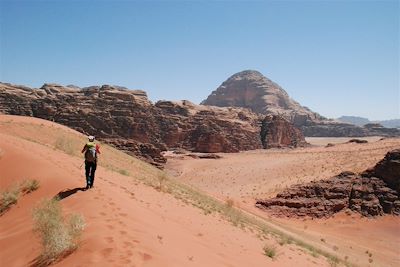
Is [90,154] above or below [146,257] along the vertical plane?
above

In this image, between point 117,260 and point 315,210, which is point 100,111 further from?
point 117,260

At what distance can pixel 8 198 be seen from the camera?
10773mm

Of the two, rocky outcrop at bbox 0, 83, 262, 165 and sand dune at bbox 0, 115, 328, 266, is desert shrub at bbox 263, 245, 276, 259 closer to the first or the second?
sand dune at bbox 0, 115, 328, 266

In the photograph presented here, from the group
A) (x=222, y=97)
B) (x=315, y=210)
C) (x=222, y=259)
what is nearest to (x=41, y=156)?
(x=222, y=259)

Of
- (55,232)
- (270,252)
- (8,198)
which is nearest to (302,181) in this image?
(270,252)

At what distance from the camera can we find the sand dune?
23.8 feet

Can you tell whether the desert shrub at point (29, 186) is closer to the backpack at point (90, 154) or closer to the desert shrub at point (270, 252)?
the backpack at point (90, 154)

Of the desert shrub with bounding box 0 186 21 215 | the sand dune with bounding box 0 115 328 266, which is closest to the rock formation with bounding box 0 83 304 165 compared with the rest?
the sand dune with bounding box 0 115 328 266

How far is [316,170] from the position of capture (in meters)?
41.7

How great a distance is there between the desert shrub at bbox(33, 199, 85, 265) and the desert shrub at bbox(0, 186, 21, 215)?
248 centimetres

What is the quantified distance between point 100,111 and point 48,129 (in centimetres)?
2568

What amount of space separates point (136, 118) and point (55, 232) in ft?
176

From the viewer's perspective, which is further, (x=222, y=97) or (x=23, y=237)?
(x=222, y=97)

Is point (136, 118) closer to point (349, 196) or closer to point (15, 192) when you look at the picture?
point (349, 196)
